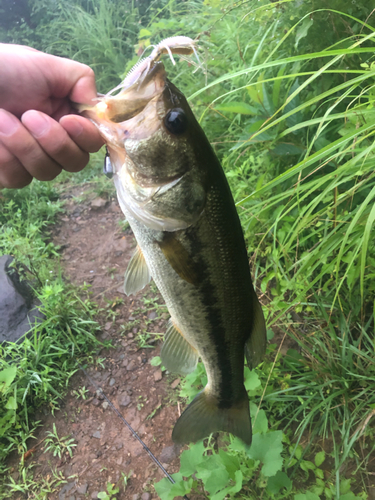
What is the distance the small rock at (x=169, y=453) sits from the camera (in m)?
2.21

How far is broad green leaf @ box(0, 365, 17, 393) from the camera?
2.36m

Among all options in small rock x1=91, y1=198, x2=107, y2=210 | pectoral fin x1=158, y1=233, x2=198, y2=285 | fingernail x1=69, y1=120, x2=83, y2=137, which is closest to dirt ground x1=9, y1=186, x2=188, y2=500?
small rock x1=91, y1=198, x2=107, y2=210

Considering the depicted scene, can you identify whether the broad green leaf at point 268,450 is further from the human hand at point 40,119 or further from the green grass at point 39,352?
the human hand at point 40,119

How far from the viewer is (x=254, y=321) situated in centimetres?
140

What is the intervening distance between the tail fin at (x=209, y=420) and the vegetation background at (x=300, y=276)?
25 cm

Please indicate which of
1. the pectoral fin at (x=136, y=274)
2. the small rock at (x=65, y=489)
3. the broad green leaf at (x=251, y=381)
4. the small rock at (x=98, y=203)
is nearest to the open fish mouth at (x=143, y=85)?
the pectoral fin at (x=136, y=274)

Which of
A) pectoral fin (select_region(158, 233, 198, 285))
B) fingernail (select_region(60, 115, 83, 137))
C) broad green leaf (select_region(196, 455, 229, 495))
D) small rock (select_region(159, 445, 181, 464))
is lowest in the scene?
small rock (select_region(159, 445, 181, 464))

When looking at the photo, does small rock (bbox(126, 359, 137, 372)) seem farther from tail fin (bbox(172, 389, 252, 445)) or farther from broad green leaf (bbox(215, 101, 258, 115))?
broad green leaf (bbox(215, 101, 258, 115))

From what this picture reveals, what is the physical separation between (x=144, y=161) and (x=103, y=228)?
10.6 feet

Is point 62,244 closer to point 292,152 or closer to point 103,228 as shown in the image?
point 103,228

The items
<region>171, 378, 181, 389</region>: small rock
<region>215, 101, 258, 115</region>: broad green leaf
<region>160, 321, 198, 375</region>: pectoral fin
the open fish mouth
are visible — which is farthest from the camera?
<region>171, 378, 181, 389</region>: small rock

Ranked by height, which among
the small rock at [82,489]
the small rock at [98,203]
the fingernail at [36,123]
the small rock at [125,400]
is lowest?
the small rock at [82,489]

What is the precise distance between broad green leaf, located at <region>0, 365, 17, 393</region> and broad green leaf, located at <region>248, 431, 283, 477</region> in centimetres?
185

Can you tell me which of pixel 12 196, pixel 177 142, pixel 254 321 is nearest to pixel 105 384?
pixel 254 321
